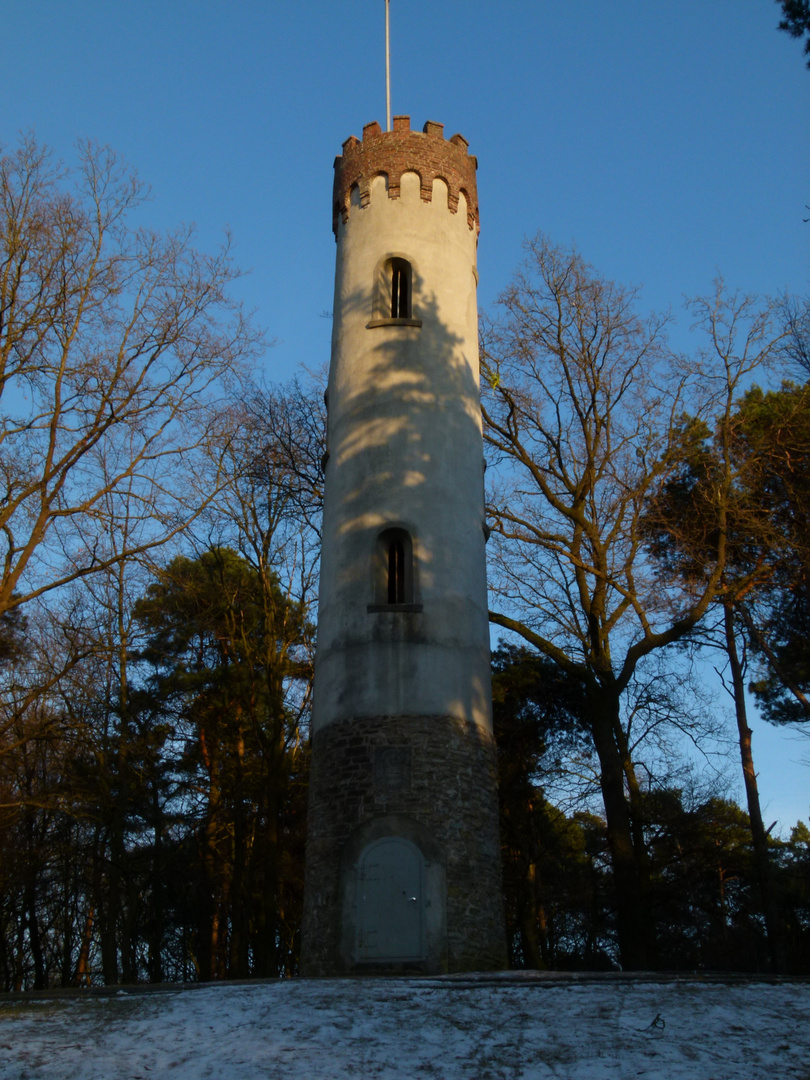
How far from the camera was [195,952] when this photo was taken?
25656mm

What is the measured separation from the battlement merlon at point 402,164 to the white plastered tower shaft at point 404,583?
34 mm

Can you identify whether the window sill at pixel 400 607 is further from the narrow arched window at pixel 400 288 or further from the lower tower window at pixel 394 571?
the narrow arched window at pixel 400 288

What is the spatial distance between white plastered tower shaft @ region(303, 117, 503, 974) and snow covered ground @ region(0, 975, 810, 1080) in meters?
3.87

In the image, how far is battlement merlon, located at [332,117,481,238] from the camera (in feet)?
55.0

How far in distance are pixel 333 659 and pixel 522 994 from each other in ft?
21.1

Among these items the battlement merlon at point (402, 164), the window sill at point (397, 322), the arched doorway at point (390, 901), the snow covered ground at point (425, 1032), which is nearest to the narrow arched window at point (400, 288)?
the window sill at point (397, 322)

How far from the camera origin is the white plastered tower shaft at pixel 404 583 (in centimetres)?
1191

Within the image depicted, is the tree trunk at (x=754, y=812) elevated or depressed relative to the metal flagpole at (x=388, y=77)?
depressed

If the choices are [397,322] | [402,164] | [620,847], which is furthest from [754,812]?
[402,164]

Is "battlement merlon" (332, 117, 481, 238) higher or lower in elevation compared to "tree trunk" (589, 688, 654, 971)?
higher

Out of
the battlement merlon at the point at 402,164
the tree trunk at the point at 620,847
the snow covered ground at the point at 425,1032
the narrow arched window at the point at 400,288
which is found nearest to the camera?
the snow covered ground at the point at 425,1032

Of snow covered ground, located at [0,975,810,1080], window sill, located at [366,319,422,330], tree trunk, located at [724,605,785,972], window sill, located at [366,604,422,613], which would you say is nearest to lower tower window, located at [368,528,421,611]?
window sill, located at [366,604,422,613]

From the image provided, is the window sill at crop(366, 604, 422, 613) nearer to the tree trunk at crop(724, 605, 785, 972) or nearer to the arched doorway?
the arched doorway

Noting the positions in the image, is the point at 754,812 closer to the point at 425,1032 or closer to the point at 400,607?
the point at 400,607
